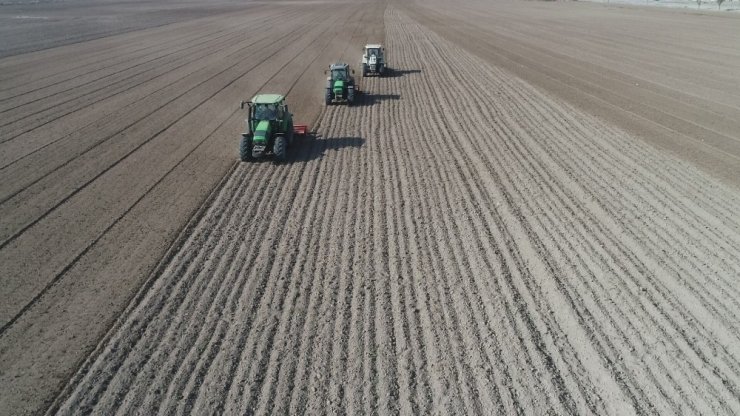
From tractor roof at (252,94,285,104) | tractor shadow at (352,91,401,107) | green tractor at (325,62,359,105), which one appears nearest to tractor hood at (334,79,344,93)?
green tractor at (325,62,359,105)

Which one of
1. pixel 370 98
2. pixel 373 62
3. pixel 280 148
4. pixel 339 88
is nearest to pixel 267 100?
pixel 280 148

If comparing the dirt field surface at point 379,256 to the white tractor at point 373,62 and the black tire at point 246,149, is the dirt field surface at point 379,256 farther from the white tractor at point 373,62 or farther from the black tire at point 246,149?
the white tractor at point 373,62

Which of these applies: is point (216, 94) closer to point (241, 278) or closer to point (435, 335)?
point (241, 278)

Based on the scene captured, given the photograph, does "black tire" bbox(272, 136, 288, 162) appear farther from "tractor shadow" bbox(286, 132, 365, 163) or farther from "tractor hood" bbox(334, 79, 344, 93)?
"tractor hood" bbox(334, 79, 344, 93)

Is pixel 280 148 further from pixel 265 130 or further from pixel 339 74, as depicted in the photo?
pixel 339 74

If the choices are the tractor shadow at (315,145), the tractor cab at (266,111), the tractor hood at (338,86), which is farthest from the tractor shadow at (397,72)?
the tractor cab at (266,111)
